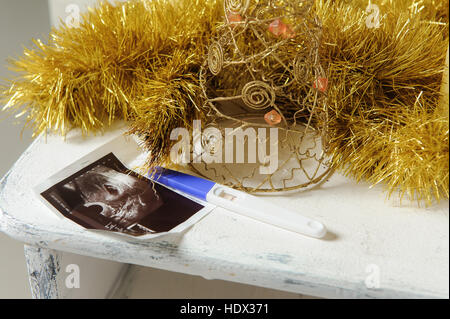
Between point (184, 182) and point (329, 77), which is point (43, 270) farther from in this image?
point (329, 77)

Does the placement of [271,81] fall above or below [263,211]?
above

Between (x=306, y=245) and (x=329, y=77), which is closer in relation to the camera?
(x=306, y=245)

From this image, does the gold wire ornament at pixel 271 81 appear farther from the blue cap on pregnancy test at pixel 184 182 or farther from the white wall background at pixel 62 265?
the white wall background at pixel 62 265

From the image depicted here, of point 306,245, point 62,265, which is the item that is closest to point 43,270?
point 62,265

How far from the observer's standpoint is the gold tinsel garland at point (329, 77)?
0.50m

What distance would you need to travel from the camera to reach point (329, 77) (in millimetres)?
559

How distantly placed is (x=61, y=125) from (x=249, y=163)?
0.78 feet

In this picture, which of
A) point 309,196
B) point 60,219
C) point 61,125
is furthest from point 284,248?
point 61,125

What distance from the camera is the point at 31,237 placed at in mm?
483

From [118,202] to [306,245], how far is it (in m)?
0.20

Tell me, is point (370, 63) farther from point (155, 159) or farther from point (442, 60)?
point (155, 159)

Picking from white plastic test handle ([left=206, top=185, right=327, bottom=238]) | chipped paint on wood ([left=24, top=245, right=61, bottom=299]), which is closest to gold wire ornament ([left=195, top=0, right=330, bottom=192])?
white plastic test handle ([left=206, top=185, right=327, bottom=238])

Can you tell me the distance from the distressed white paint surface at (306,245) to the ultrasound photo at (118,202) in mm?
15

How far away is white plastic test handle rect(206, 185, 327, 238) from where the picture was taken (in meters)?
0.46
